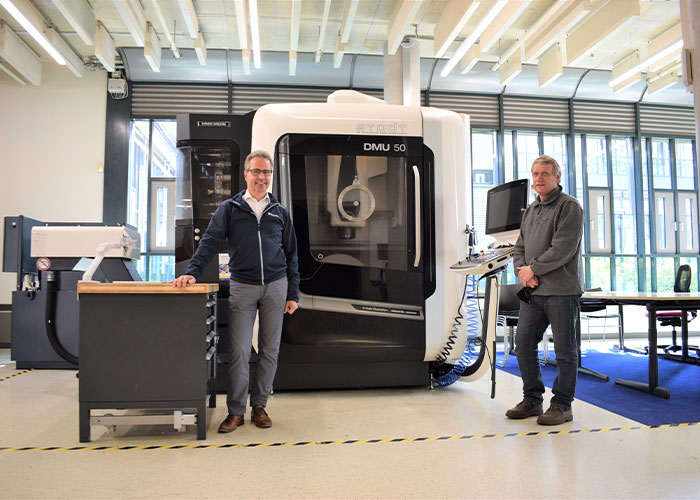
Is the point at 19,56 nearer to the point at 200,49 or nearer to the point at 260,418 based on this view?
the point at 200,49

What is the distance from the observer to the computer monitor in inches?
124

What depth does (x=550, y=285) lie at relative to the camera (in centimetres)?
272

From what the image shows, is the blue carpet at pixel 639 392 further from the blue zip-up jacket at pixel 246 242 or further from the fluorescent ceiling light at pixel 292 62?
the fluorescent ceiling light at pixel 292 62

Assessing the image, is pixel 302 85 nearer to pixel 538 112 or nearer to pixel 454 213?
pixel 538 112

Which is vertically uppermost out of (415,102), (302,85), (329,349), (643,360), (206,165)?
(302,85)

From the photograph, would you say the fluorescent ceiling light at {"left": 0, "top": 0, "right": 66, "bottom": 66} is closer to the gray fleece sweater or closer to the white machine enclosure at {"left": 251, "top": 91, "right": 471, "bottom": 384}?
the white machine enclosure at {"left": 251, "top": 91, "right": 471, "bottom": 384}

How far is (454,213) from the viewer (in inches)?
141

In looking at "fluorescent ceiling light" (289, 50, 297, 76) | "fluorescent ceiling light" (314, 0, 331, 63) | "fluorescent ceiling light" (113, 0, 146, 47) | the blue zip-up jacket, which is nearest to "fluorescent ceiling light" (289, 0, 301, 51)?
"fluorescent ceiling light" (289, 50, 297, 76)

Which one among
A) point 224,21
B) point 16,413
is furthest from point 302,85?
point 16,413

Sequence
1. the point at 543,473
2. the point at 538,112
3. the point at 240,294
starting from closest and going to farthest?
the point at 543,473 → the point at 240,294 → the point at 538,112

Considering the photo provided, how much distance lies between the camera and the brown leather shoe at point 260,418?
2.68 m

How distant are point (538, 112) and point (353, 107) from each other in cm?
481

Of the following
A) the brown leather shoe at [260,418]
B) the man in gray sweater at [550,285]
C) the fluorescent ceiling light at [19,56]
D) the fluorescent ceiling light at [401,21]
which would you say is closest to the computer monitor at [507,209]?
the man in gray sweater at [550,285]

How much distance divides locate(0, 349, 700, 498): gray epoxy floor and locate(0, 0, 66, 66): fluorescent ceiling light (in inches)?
142
